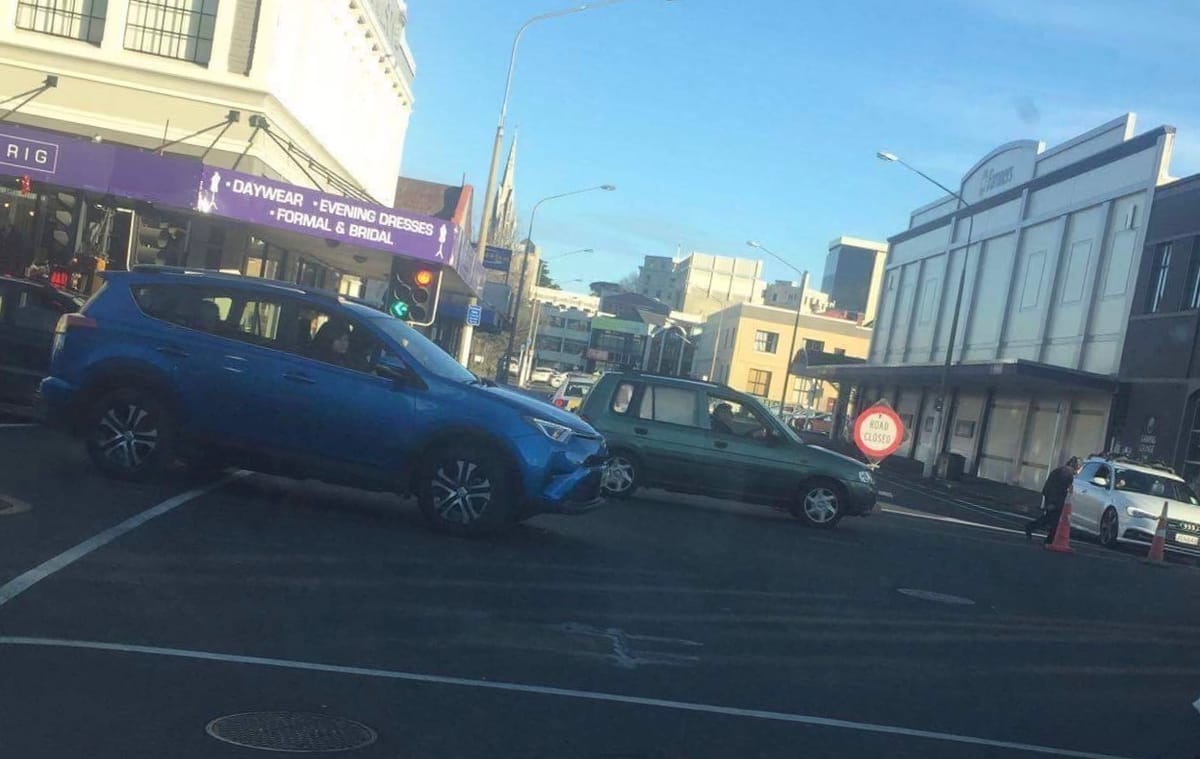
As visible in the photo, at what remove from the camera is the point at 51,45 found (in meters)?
24.0

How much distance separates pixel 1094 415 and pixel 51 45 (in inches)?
1158

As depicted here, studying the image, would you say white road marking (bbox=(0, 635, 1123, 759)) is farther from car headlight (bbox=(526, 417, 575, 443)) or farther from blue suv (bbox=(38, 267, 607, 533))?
car headlight (bbox=(526, 417, 575, 443))

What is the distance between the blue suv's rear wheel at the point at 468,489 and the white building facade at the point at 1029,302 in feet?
94.1

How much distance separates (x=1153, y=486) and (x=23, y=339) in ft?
59.8

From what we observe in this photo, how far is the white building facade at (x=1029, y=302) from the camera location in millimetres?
36750

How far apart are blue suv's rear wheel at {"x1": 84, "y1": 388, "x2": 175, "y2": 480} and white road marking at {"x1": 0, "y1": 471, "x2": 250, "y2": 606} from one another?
424mm

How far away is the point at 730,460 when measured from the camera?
15.1m

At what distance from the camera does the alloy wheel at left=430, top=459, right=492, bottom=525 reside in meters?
9.97

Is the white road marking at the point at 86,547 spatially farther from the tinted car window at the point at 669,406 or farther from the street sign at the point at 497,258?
the street sign at the point at 497,258

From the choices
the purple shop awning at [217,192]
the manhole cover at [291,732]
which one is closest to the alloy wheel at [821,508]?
the purple shop awning at [217,192]

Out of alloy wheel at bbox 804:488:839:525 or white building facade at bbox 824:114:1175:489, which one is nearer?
alloy wheel at bbox 804:488:839:525

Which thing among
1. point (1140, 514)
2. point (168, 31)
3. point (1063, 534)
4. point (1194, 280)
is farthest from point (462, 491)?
point (1194, 280)

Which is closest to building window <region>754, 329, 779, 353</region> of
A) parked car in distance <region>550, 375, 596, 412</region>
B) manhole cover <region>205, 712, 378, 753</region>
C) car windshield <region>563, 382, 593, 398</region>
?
parked car in distance <region>550, 375, 596, 412</region>

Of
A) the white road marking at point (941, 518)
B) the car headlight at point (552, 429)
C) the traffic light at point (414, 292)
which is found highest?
the traffic light at point (414, 292)
